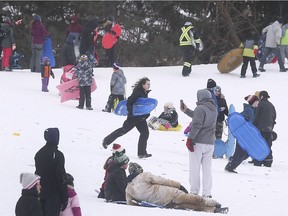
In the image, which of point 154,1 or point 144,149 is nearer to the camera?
point 144,149

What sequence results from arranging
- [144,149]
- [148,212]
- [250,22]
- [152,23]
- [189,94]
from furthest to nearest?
[152,23] < [250,22] < [189,94] < [144,149] < [148,212]

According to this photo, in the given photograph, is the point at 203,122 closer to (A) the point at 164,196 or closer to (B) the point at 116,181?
(A) the point at 164,196

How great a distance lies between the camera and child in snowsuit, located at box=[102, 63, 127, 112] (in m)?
18.0

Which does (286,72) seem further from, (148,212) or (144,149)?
(148,212)

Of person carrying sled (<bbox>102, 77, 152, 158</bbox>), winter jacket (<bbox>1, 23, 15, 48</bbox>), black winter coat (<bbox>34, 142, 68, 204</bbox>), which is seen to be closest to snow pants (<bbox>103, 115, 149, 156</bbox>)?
person carrying sled (<bbox>102, 77, 152, 158</bbox>)

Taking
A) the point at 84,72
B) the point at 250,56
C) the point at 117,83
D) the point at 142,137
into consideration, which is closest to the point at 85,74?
the point at 84,72

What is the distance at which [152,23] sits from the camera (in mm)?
34344

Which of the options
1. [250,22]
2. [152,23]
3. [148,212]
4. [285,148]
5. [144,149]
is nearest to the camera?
[148,212]

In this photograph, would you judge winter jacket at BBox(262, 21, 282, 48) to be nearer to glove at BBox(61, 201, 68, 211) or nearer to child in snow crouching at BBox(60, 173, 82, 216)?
child in snow crouching at BBox(60, 173, 82, 216)

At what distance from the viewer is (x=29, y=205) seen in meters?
7.19

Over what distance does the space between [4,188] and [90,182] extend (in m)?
1.54

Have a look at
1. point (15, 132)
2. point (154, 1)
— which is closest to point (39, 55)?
point (15, 132)

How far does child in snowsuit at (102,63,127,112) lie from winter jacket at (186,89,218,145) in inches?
284

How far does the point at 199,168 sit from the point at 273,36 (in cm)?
1334
